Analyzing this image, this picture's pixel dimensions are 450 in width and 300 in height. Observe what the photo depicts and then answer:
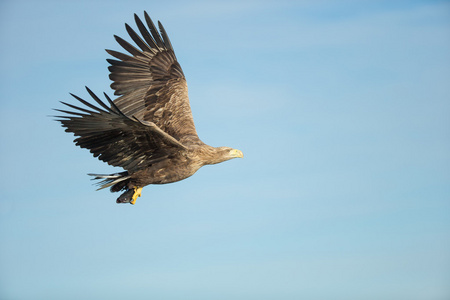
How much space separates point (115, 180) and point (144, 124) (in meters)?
1.55

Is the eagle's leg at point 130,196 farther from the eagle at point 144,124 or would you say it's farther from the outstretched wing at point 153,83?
the outstretched wing at point 153,83

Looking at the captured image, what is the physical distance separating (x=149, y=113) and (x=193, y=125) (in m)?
0.80

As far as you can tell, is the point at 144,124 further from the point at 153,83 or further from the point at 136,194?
the point at 153,83

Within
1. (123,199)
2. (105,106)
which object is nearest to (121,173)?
(123,199)

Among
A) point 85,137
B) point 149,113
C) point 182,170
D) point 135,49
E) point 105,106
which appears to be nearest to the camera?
→ point 105,106

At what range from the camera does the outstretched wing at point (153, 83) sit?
11195 mm

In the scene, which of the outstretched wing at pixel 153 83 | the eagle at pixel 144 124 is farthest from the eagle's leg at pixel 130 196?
the outstretched wing at pixel 153 83

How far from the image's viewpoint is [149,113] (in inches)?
442

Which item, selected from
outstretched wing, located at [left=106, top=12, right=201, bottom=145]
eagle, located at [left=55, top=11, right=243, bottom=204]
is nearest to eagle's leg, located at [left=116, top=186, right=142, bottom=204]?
eagle, located at [left=55, top=11, right=243, bottom=204]

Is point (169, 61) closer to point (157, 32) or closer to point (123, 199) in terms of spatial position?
point (157, 32)

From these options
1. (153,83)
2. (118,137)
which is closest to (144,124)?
(118,137)

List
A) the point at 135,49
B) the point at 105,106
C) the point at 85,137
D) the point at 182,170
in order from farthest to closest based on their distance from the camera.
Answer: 1. the point at 135,49
2. the point at 182,170
3. the point at 85,137
4. the point at 105,106

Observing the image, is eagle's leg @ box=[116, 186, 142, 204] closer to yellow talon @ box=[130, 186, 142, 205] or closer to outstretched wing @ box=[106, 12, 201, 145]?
yellow talon @ box=[130, 186, 142, 205]

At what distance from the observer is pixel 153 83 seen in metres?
11.8
